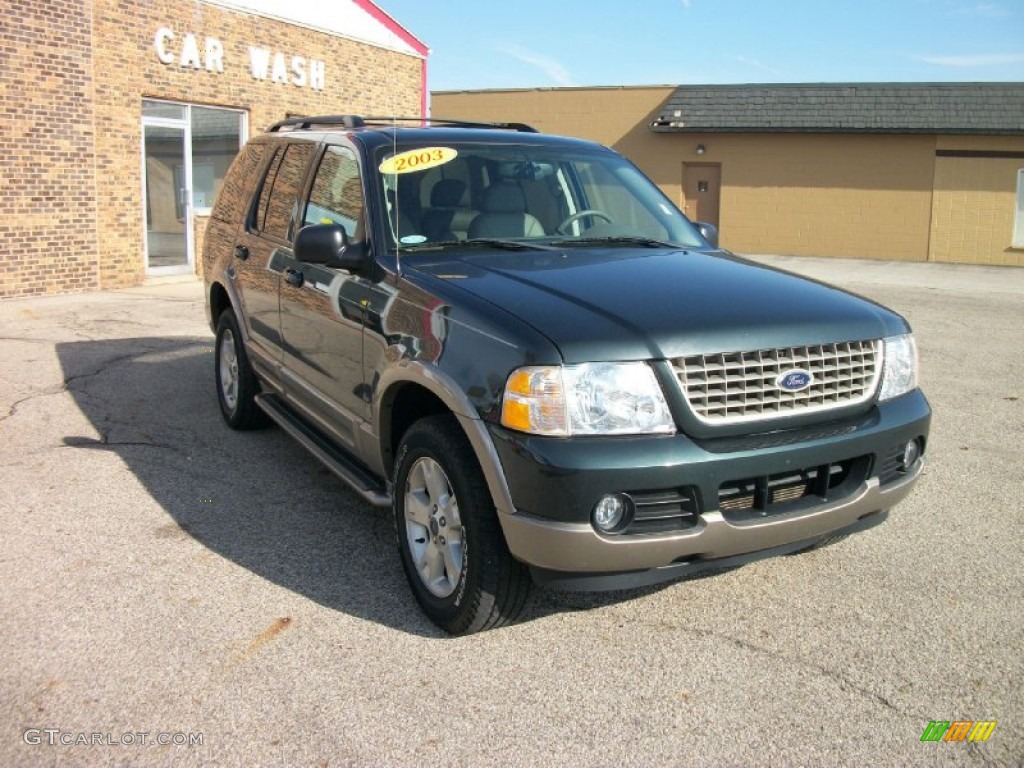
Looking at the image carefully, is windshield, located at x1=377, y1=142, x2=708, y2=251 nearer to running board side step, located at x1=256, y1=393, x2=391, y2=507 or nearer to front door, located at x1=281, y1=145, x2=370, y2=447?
front door, located at x1=281, y1=145, x2=370, y2=447

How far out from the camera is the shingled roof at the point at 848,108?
23.9 m

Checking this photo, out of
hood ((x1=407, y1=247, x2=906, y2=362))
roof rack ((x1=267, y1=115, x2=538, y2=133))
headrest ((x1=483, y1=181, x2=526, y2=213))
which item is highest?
roof rack ((x1=267, y1=115, x2=538, y2=133))

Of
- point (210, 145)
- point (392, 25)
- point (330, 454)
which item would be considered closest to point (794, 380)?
point (330, 454)

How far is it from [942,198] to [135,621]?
24.9 meters

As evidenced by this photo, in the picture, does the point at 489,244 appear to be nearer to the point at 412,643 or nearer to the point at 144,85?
the point at 412,643

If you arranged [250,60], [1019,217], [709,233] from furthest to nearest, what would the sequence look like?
[1019,217], [250,60], [709,233]

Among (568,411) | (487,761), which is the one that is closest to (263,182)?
(568,411)

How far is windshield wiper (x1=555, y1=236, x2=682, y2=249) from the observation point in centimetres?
457

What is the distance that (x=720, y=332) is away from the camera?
330cm

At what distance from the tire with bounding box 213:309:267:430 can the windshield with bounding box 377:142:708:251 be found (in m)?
2.14

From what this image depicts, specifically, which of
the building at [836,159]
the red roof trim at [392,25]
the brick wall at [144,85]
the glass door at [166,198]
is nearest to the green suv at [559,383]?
the brick wall at [144,85]

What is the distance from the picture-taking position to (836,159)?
25547 millimetres

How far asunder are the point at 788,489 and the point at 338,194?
2577mm

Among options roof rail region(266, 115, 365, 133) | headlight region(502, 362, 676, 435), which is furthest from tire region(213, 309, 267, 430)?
headlight region(502, 362, 676, 435)
